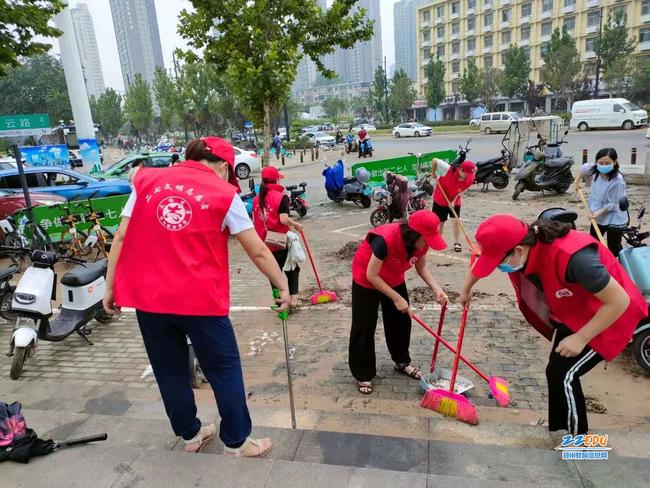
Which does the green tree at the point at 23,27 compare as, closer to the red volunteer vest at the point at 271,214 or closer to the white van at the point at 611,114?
the red volunteer vest at the point at 271,214

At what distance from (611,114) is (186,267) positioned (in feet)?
99.9

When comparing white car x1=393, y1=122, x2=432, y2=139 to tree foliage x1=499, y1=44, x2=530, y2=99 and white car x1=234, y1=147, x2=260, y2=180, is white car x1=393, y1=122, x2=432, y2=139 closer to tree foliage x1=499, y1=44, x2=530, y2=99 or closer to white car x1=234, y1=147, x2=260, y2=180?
tree foliage x1=499, y1=44, x2=530, y2=99

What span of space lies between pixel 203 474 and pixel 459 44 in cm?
6795

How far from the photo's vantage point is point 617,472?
2.33m

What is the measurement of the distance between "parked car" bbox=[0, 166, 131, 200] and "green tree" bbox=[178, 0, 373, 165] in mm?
3425

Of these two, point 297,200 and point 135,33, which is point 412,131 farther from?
point 135,33

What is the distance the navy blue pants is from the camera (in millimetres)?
2328

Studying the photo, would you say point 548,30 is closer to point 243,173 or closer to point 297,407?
A: point 243,173

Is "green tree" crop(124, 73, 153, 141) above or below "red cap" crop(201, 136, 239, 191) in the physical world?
above

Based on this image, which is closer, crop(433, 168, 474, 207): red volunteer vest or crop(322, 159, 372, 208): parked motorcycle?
crop(433, 168, 474, 207): red volunteer vest

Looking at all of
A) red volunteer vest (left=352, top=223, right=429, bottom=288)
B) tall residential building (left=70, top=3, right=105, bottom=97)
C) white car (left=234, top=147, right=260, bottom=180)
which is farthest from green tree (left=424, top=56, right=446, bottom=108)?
red volunteer vest (left=352, top=223, right=429, bottom=288)

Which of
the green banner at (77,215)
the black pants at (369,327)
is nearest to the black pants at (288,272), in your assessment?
the black pants at (369,327)

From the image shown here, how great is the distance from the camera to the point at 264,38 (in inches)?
363

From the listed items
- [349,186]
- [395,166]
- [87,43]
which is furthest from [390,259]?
[87,43]
